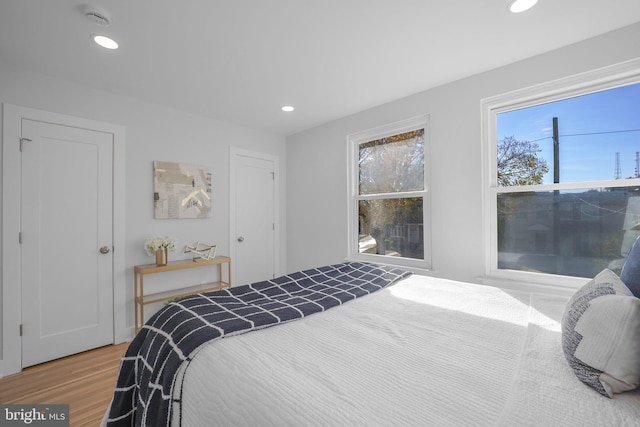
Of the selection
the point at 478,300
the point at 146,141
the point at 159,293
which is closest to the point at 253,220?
the point at 159,293

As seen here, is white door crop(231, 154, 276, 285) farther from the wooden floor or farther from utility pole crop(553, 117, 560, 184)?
utility pole crop(553, 117, 560, 184)

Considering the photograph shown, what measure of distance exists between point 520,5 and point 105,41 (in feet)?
8.88

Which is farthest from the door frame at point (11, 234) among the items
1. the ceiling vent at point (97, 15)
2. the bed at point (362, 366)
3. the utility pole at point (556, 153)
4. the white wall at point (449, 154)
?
the utility pole at point (556, 153)

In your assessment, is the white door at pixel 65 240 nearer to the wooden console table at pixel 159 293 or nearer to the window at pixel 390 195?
the wooden console table at pixel 159 293

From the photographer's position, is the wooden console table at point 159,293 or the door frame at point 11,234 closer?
the door frame at point 11,234

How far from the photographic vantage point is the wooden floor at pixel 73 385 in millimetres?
1855

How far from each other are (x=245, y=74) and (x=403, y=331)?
2376 millimetres

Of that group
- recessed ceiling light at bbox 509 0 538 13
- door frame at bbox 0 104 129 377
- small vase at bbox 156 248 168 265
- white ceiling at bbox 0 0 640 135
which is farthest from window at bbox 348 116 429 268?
door frame at bbox 0 104 129 377

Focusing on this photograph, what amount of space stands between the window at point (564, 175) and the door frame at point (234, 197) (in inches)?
109

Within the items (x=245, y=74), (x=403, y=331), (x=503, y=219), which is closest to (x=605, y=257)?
(x=503, y=219)

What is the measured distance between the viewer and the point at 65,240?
8.42 feet

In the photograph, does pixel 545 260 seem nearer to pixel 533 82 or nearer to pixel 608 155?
pixel 608 155

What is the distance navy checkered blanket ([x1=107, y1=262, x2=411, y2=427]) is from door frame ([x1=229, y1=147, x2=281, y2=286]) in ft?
6.63

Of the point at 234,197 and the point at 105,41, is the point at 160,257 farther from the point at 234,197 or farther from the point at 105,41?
the point at 105,41
